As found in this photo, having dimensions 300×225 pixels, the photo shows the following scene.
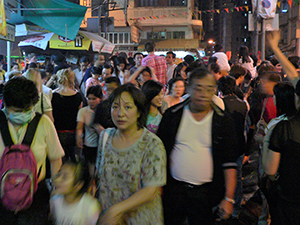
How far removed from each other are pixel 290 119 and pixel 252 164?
17.3ft

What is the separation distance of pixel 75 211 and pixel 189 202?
1.18 meters

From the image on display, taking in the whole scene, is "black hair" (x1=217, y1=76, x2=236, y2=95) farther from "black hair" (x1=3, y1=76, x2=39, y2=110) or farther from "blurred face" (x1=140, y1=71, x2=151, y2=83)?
"black hair" (x1=3, y1=76, x2=39, y2=110)

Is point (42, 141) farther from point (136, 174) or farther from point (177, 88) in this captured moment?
point (177, 88)

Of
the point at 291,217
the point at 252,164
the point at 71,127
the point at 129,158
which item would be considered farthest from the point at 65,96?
the point at 252,164

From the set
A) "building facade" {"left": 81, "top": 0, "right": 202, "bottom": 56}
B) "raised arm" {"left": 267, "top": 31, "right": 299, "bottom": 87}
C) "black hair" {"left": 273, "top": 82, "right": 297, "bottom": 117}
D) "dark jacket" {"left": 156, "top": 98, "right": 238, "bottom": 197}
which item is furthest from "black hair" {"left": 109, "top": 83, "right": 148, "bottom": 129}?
"building facade" {"left": 81, "top": 0, "right": 202, "bottom": 56}

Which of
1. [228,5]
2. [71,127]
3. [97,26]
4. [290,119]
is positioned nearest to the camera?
[290,119]

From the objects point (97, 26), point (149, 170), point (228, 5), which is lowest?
point (149, 170)

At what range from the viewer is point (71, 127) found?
569cm

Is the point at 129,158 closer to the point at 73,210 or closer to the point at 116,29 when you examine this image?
the point at 73,210

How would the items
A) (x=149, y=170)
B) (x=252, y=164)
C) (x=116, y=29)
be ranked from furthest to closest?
(x=116, y=29) < (x=252, y=164) < (x=149, y=170)

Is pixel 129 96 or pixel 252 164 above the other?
pixel 129 96

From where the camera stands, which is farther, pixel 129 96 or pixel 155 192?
pixel 129 96

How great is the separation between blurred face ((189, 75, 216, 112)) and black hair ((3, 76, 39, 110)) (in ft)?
4.64

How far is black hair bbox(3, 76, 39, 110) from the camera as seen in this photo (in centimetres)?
300
